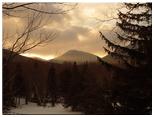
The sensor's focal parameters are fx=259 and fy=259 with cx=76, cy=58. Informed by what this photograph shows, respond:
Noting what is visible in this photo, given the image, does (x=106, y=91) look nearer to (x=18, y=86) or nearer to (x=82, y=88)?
(x=82, y=88)

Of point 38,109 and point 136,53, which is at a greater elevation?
point 136,53

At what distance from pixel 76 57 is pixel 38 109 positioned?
49 cm

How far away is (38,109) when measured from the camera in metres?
1.98

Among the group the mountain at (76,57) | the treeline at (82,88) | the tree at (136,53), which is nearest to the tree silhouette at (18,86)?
the treeline at (82,88)

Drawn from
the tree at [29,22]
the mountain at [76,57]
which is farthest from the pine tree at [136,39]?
the tree at [29,22]

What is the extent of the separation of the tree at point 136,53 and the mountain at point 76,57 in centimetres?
13

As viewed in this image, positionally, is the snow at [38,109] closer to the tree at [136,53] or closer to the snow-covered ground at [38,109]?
the snow-covered ground at [38,109]

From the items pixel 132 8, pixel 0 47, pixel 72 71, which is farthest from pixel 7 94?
pixel 132 8

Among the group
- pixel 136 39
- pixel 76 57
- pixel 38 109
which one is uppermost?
pixel 136 39

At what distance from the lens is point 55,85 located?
1963 millimetres

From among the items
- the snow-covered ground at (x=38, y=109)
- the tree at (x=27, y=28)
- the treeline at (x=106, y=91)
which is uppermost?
the tree at (x=27, y=28)

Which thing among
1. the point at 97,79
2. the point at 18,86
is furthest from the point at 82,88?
the point at 18,86

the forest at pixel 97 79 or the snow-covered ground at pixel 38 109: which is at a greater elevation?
the forest at pixel 97 79

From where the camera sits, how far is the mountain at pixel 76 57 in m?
1.96
